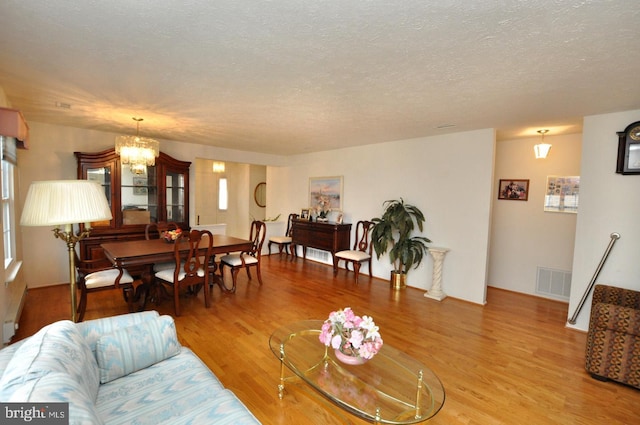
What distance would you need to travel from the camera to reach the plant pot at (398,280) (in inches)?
181

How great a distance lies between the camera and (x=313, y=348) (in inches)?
87.2

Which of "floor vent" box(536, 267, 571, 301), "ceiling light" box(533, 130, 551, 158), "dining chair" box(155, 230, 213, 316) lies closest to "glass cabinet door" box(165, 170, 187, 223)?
"dining chair" box(155, 230, 213, 316)

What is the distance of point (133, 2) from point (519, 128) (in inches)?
170

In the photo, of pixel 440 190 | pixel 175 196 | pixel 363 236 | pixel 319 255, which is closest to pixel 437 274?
pixel 440 190

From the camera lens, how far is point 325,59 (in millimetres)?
2012

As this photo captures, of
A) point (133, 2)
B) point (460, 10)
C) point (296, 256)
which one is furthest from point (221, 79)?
point (296, 256)

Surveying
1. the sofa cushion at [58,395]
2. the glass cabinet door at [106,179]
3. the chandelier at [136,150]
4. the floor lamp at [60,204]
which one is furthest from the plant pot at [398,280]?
the glass cabinet door at [106,179]

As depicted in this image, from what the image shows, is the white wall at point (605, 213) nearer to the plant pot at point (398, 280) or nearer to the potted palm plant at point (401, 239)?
the potted palm plant at point (401, 239)

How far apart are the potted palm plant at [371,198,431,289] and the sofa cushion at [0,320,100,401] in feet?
12.5

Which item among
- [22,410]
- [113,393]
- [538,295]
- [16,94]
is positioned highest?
[16,94]

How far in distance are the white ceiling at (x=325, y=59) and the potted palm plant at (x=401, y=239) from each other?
4.92ft

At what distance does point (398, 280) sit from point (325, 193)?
2.37 m

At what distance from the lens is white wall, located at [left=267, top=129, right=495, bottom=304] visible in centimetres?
401

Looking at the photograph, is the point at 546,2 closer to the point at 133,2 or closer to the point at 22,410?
the point at 133,2
